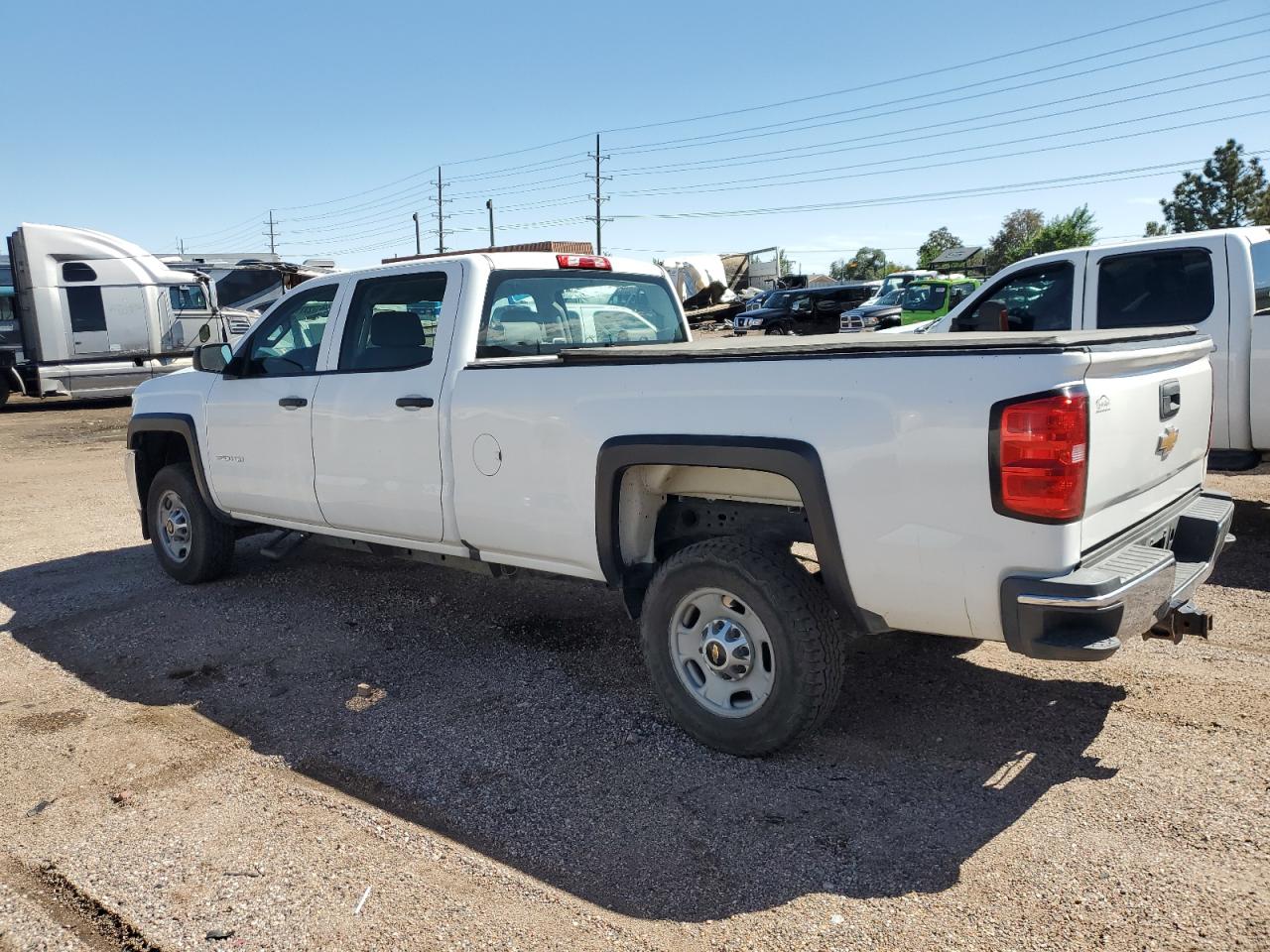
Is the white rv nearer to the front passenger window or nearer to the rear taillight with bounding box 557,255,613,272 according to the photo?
the front passenger window

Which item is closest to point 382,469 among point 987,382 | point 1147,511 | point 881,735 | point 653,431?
point 653,431

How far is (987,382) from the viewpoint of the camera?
310 cm

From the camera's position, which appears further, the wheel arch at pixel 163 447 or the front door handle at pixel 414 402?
the wheel arch at pixel 163 447

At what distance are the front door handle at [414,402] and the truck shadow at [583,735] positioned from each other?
130cm

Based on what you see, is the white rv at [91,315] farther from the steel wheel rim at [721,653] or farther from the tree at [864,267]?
the tree at [864,267]

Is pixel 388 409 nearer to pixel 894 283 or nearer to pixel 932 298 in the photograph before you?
pixel 932 298

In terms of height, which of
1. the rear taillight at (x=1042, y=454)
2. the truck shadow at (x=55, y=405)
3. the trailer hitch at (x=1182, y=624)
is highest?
the rear taillight at (x=1042, y=454)

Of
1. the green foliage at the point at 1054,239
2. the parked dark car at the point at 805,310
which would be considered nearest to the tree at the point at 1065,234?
the green foliage at the point at 1054,239

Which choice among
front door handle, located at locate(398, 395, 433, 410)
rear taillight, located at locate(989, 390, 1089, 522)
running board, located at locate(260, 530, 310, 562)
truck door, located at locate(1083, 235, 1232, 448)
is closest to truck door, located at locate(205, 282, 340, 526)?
running board, located at locate(260, 530, 310, 562)

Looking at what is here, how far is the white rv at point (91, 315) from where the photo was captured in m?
18.3

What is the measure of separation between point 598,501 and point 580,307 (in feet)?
5.36

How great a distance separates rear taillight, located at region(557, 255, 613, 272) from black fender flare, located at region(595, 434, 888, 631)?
1.68 m

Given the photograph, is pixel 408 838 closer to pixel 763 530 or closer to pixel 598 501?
pixel 598 501

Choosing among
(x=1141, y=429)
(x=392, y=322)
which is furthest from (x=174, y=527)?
(x=1141, y=429)
